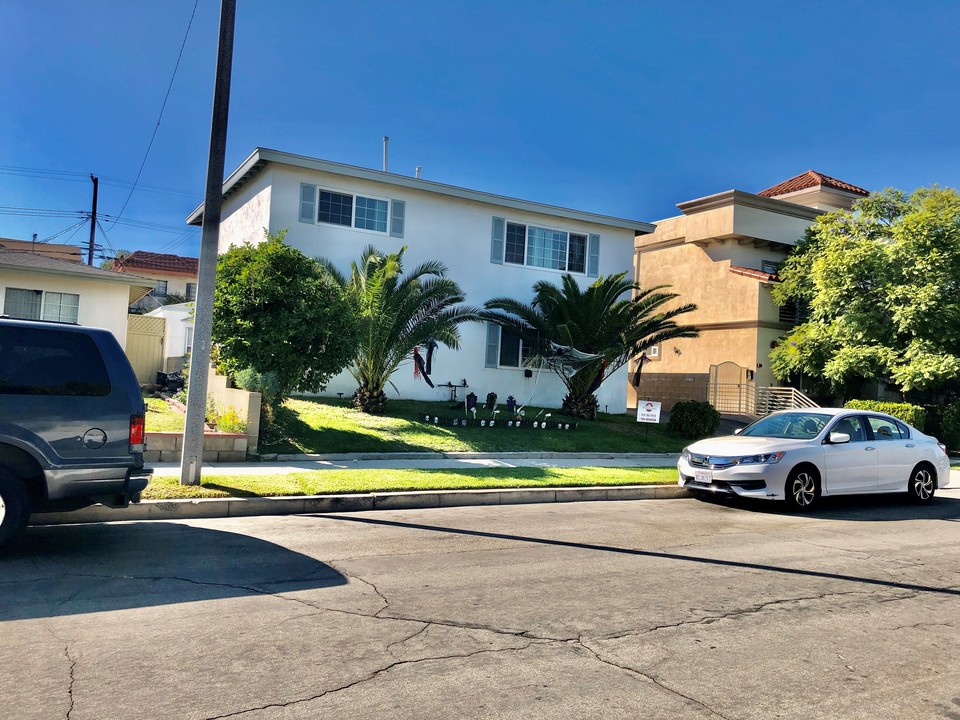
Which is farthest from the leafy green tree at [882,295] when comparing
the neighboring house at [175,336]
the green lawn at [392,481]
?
the neighboring house at [175,336]

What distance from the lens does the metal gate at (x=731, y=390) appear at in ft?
90.9

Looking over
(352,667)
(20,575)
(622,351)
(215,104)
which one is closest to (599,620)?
(352,667)

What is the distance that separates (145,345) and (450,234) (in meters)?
10.6

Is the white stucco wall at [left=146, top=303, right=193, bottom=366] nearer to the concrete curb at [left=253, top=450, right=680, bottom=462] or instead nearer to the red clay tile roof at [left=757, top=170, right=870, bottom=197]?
the concrete curb at [left=253, top=450, right=680, bottom=462]

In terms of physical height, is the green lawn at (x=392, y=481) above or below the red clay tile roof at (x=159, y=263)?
below

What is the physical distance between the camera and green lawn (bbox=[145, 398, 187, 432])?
41.2 feet

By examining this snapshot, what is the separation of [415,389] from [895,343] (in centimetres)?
1570

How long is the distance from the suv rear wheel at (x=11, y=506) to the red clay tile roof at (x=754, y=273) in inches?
1038

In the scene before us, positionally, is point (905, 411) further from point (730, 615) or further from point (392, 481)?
point (730, 615)

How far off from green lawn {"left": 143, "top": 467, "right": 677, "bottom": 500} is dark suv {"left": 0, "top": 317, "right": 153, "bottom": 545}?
2.15 meters

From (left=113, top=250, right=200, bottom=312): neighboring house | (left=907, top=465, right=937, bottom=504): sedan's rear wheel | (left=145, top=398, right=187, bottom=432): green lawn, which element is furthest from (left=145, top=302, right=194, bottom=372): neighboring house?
(left=113, top=250, right=200, bottom=312): neighboring house

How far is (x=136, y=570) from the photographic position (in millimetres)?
6051

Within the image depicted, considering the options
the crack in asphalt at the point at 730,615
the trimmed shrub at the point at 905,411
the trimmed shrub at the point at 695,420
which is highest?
the trimmed shrub at the point at 905,411

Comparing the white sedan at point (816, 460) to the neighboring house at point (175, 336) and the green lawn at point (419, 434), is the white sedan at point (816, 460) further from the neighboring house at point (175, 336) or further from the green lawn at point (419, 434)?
the neighboring house at point (175, 336)
